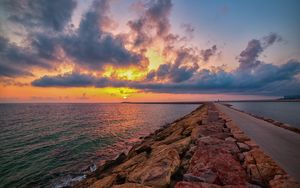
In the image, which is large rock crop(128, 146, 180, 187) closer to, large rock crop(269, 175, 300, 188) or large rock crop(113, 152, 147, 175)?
large rock crop(113, 152, 147, 175)

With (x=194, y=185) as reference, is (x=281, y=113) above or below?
below

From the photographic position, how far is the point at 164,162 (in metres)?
4.47

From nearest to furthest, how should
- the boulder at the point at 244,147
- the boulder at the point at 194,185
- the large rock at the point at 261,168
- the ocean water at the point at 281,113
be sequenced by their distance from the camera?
1. the boulder at the point at 194,185
2. the large rock at the point at 261,168
3. the boulder at the point at 244,147
4. the ocean water at the point at 281,113

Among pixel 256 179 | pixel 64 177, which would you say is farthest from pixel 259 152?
pixel 64 177

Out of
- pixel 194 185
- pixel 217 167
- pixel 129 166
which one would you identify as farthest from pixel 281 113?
pixel 194 185

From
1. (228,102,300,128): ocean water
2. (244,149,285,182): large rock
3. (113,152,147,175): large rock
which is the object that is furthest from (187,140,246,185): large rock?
(228,102,300,128): ocean water

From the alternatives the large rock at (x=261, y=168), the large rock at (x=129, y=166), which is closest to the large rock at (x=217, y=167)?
the large rock at (x=261, y=168)

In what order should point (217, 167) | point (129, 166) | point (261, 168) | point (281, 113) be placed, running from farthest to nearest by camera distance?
point (281, 113), point (129, 166), point (217, 167), point (261, 168)

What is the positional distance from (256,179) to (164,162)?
1993mm

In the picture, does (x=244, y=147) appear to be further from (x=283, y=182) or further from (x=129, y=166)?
(x=129, y=166)

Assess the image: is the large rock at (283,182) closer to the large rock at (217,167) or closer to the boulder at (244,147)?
the large rock at (217,167)

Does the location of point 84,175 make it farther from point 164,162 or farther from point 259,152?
point 259,152

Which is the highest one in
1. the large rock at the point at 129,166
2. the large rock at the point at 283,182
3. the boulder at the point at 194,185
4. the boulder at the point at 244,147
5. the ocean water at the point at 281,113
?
the large rock at the point at 283,182

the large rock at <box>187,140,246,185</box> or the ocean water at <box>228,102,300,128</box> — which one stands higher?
the large rock at <box>187,140,246,185</box>
